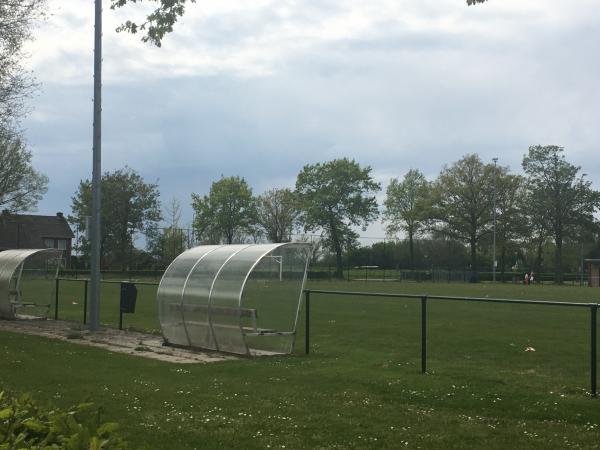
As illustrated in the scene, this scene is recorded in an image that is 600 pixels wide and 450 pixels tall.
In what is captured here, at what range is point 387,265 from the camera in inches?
3568

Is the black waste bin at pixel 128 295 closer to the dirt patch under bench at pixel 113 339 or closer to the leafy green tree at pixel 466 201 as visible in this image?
the dirt patch under bench at pixel 113 339

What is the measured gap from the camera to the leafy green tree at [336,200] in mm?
94438

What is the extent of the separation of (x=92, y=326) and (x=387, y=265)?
74.1 m

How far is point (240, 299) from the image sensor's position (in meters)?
13.3

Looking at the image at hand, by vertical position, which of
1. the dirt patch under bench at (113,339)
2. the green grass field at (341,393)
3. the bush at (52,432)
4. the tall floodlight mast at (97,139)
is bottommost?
the dirt patch under bench at (113,339)

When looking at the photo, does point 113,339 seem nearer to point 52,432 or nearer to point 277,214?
point 52,432

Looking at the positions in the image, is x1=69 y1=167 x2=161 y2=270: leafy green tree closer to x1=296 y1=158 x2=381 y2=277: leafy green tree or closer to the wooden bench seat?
x1=296 y1=158 x2=381 y2=277: leafy green tree

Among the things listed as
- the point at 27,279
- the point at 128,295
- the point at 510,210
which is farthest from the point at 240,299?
the point at 510,210

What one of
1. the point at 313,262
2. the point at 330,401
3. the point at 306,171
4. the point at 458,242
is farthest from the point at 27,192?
the point at 330,401

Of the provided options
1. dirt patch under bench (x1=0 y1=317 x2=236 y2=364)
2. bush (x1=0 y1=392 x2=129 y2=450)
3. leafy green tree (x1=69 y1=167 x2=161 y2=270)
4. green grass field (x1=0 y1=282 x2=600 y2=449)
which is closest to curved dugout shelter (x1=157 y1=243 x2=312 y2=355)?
dirt patch under bench (x1=0 y1=317 x2=236 y2=364)

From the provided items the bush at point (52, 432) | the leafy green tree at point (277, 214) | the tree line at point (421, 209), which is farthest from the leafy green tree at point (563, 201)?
the bush at point (52, 432)

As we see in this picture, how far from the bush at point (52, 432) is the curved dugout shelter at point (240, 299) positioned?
9543mm

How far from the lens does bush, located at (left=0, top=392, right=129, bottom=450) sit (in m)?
3.22

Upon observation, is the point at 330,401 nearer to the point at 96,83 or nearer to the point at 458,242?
the point at 96,83
